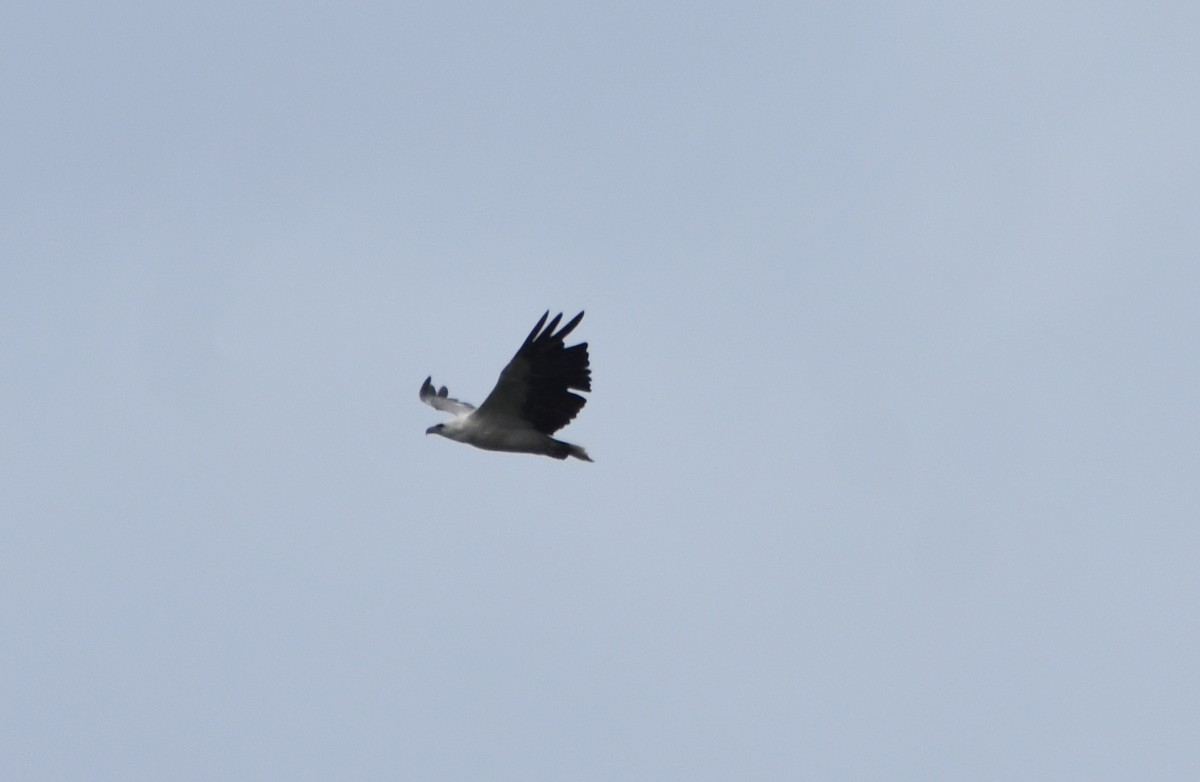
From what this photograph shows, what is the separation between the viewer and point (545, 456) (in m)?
29.7

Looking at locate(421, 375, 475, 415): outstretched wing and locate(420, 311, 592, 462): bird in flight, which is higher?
locate(421, 375, 475, 415): outstretched wing

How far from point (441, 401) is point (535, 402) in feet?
18.9

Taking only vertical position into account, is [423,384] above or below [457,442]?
above

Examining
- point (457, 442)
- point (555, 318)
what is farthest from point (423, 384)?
point (555, 318)

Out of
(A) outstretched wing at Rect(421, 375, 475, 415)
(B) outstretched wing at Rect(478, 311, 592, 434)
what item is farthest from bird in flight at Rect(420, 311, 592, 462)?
(A) outstretched wing at Rect(421, 375, 475, 415)

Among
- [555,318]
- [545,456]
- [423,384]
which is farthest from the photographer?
[423,384]

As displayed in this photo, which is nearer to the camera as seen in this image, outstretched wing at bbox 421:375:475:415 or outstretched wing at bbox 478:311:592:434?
outstretched wing at bbox 478:311:592:434

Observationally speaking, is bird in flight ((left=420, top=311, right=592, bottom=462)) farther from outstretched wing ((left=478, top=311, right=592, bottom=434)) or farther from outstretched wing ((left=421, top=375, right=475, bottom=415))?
outstretched wing ((left=421, top=375, right=475, bottom=415))

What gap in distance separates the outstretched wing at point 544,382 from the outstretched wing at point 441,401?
15.0 ft

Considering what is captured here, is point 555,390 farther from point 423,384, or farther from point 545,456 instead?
point 423,384

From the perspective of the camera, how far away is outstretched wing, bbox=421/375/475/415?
33906 millimetres

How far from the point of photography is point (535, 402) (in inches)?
1136

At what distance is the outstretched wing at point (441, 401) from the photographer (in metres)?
33.9

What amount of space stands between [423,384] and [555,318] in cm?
795
